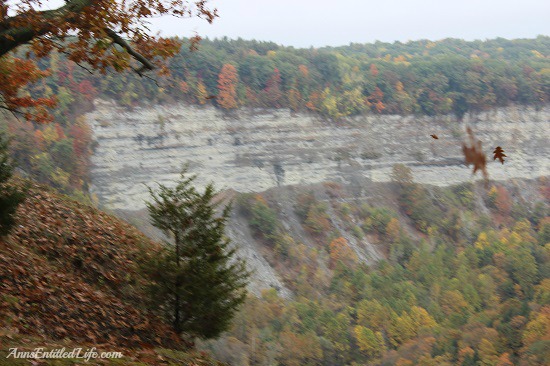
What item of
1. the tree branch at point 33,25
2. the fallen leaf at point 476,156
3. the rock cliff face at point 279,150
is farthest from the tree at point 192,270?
the rock cliff face at point 279,150

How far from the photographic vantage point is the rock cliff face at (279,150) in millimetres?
46531

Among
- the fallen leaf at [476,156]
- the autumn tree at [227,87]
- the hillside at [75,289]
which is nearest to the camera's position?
the fallen leaf at [476,156]

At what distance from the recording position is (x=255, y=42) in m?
63.1

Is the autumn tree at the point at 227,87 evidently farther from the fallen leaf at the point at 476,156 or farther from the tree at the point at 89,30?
the fallen leaf at the point at 476,156

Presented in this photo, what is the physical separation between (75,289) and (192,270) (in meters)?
2.04

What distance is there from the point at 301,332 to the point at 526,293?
16.8 meters

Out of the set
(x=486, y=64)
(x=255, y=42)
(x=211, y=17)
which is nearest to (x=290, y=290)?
(x=255, y=42)

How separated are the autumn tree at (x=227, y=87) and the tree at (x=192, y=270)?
42.5 meters

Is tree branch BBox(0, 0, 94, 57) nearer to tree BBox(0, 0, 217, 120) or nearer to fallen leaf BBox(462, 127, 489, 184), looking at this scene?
tree BBox(0, 0, 217, 120)

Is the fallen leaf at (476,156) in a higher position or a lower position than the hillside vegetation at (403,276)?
higher

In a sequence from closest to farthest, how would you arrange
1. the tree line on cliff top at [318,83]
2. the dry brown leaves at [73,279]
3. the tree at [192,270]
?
the dry brown leaves at [73,279], the tree at [192,270], the tree line on cliff top at [318,83]

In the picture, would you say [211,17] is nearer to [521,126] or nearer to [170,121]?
[170,121]

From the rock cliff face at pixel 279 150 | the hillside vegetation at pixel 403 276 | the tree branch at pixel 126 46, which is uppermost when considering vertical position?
the tree branch at pixel 126 46

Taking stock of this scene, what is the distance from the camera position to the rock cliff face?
4653 centimetres
